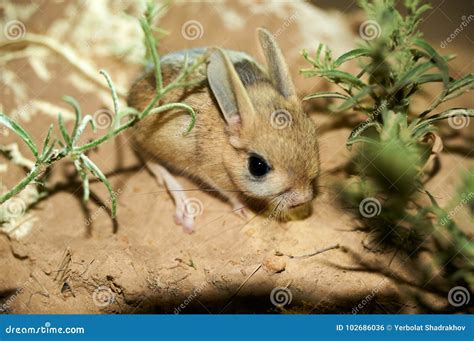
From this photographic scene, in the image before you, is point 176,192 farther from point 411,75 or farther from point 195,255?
point 411,75

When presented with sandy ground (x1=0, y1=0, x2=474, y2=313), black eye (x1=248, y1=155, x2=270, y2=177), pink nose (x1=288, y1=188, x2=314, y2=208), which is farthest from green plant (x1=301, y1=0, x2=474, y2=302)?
black eye (x1=248, y1=155, x2=270, y2=177)

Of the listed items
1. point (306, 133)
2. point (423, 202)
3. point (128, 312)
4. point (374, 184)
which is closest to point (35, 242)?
point (128, 312)

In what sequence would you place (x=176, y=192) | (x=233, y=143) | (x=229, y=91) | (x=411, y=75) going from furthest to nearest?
1. (x=176, y=192)
2. (x=233, y=143)
3. (x=229, y=91)
4. (x=411, y=75)

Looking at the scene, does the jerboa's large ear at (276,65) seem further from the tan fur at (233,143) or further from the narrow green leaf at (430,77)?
the narrow green leaf at (430,77)

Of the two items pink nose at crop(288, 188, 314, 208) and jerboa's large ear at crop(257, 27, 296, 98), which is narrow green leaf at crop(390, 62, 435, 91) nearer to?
jerboa's large ear at crop(257, 27, 296, 98)

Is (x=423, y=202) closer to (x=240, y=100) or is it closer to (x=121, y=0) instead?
(x=240, y=100)

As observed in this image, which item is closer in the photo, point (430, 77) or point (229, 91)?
point (430, 77)

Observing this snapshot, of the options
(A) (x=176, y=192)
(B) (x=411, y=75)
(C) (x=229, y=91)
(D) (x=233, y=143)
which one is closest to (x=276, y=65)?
(C) (x=229, y=91)
